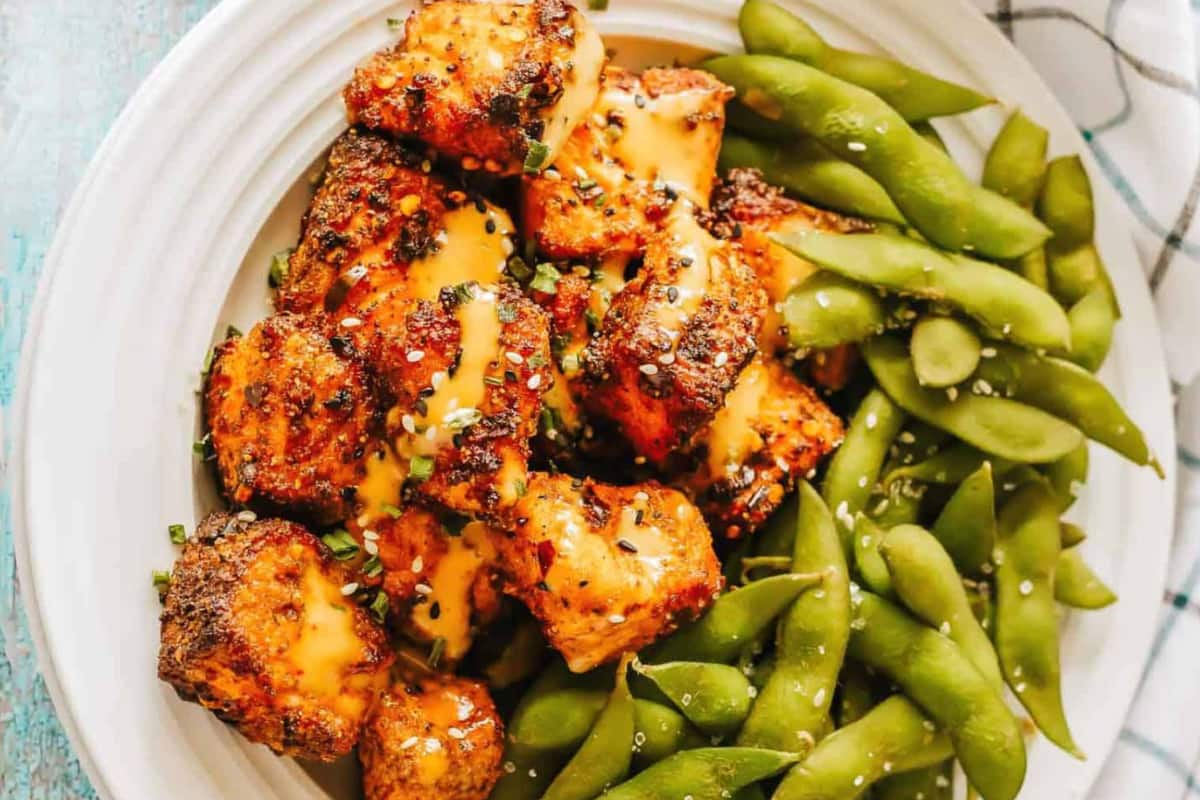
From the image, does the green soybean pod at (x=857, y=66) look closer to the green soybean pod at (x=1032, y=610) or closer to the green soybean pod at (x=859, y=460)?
the green soybean pod at (x=859, y=460)

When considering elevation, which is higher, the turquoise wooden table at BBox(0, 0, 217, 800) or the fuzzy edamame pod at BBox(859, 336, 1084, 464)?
the turquoise wooden table at BBox(0, 0, 217, 800)

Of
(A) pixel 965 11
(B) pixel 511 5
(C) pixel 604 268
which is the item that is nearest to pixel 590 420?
(C) pixel 604 268

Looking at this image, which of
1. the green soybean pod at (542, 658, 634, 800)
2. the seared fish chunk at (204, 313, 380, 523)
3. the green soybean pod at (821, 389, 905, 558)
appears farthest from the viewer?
the green soybean pod at (821, 389, 905, 558)

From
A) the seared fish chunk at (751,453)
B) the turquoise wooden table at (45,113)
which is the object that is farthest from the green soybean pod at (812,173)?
the turquoise wooden table at (45,113)

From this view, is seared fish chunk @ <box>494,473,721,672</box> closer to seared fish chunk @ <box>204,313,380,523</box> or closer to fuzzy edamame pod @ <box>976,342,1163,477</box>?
seared fish chunk @ <box>204,313,380,523</box>

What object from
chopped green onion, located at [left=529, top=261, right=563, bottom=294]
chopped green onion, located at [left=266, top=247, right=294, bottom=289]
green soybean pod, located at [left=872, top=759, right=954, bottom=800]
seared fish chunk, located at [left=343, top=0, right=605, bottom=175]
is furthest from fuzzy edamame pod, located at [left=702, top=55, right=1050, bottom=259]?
green soybean pod, located at [left=872, top=759, right=954, bottom=800]

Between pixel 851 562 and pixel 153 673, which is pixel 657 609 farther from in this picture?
pixel 153 673

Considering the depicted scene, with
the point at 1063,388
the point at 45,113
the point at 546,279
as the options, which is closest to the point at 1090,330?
the point at 1063,388
